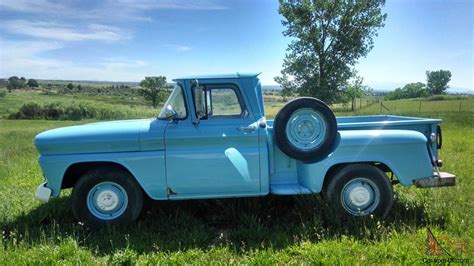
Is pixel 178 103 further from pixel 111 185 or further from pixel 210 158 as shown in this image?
pixel 111 185

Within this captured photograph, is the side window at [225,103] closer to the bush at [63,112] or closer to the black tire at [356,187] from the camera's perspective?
the black tire at [356,187]

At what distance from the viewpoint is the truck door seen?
4.65m

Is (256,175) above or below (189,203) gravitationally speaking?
above

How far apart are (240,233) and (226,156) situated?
38.6 inches

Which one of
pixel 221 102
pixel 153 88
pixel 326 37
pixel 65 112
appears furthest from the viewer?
pixel 153 88

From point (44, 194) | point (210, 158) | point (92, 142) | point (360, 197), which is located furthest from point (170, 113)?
point (360, 197)

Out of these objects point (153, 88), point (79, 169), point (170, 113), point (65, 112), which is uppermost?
point (153, 88)

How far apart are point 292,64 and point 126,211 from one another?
24.5 m

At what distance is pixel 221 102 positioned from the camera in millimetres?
4855

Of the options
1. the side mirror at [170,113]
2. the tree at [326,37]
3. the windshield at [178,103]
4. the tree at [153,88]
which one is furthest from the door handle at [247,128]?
the tree at [153,88]

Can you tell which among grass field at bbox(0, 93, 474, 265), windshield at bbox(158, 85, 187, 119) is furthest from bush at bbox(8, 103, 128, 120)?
windshield at bbox(158, 85, 187, 119)

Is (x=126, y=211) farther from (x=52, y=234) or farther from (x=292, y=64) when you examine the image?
(x=292, y=64)

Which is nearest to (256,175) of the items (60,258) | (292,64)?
(60,258)

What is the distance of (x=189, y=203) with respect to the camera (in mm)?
5656
